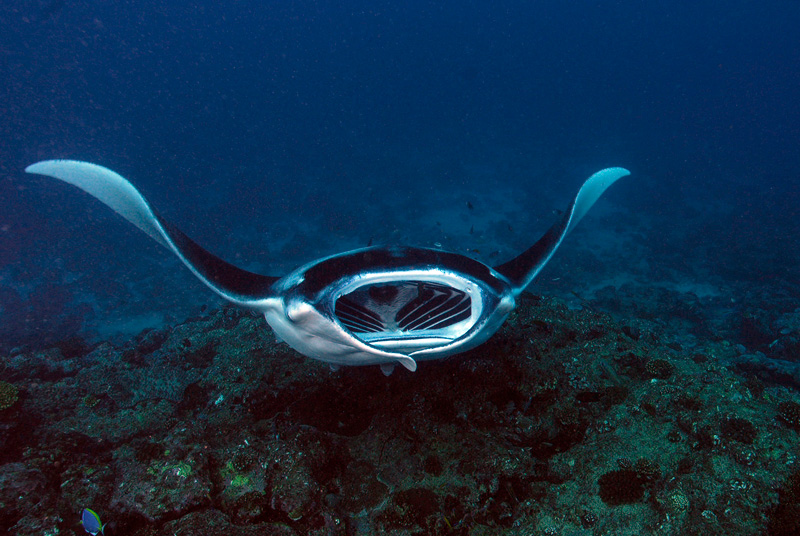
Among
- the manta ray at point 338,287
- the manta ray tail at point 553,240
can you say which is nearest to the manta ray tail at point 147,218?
the manta ray at point 338,287

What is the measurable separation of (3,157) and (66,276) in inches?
1431

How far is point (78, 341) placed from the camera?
6.82m

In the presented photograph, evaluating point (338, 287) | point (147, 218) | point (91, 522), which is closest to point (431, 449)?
point (338, 287)

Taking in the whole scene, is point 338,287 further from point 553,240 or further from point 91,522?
point 553,240

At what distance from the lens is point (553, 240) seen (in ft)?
10.8

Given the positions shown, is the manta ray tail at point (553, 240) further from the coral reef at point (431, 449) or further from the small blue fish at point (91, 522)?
the small blue fish at point (91, 522)

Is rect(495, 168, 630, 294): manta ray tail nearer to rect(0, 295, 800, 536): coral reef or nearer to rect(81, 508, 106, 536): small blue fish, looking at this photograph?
rect(0, 295, 800, 536): coral reef

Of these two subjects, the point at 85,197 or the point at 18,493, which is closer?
the point at 18,493

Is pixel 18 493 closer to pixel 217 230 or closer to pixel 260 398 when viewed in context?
pixel 260 398

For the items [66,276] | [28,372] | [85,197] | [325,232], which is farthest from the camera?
[85,197]

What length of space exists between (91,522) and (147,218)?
6.00 feet

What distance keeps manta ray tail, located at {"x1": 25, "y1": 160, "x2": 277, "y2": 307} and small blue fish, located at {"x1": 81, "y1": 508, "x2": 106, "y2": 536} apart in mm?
1370

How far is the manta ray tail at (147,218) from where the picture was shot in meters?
2.30

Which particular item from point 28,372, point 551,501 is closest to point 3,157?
point 28,372
